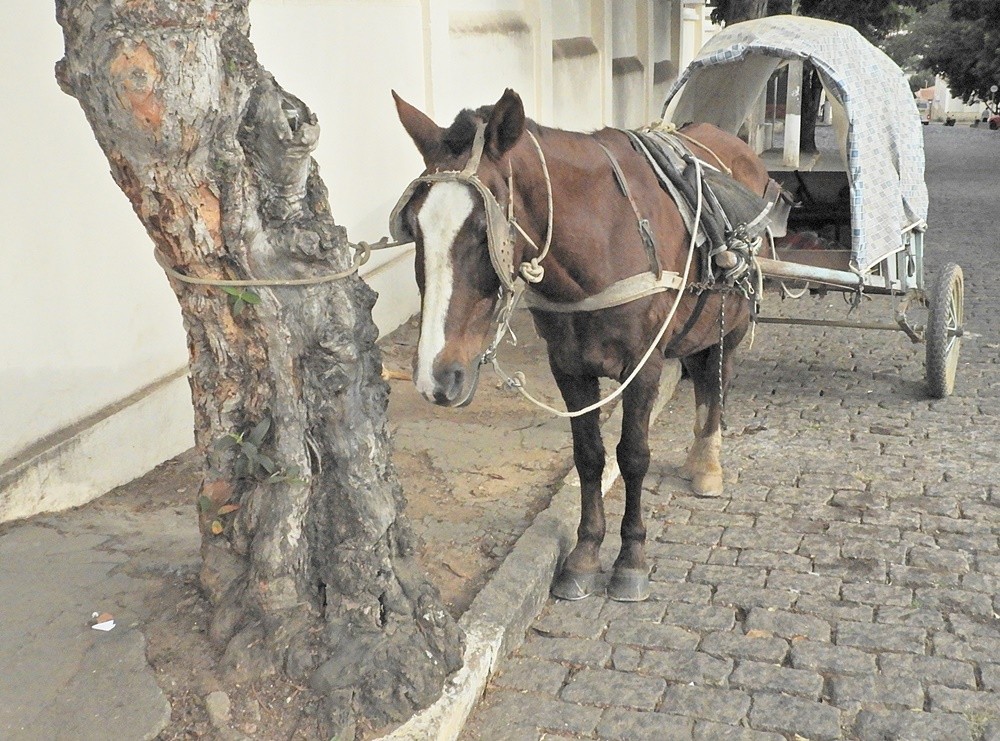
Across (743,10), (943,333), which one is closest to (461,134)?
(943,333)

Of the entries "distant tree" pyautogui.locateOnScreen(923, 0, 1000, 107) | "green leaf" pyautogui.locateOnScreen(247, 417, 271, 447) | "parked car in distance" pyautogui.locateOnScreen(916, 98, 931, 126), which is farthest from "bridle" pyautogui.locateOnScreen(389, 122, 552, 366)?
"parked car in distance" pyautogui.locateOnScreen(916, 98, 931, 126)

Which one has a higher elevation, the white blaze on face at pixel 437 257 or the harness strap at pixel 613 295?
the white blaze on face at pixel 437 257

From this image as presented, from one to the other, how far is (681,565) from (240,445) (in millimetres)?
2005

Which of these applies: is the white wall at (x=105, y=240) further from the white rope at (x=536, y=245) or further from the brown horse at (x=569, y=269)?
the white rope at (x=536, y=245)

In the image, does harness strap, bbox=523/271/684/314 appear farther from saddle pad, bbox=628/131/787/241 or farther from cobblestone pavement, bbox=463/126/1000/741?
cobblestone pavement, bbox=463/126/1000/741

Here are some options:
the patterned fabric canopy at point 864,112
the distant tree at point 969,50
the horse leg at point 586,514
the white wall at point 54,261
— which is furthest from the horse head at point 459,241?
the distant tree at point 969,50

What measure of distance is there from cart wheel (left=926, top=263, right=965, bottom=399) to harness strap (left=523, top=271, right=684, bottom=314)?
2834mm

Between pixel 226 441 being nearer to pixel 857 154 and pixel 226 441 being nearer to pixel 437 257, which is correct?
pixel 437 257

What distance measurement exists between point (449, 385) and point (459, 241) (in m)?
0.42

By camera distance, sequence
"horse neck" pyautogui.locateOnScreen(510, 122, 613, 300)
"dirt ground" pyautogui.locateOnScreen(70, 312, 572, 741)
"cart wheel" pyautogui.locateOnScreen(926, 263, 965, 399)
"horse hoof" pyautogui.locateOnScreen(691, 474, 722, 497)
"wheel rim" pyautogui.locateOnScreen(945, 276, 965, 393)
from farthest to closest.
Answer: "wheel rim" pyautogui.locateOnScreen(945, 276, 965, 393) < "cart wheel" pyautogui.locateOnScreen(926, 263, 965, 399) < "horse hoof" pyautogui.locateOnScreen(691, 474, 722, 497) < "horse neck" pyautogui.locateOnScreen(510, 122, 613, 300) < "dirt ground" pyautogui.locateOnScreen(70, 312, 572, 741)

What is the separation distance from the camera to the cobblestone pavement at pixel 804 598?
3275mm

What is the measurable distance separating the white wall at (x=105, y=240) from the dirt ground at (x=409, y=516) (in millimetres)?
241

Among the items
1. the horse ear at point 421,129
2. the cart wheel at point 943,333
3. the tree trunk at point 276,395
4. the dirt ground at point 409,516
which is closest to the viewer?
the tree trunk at point 276,395

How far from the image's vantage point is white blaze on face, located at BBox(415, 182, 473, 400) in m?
3.01
